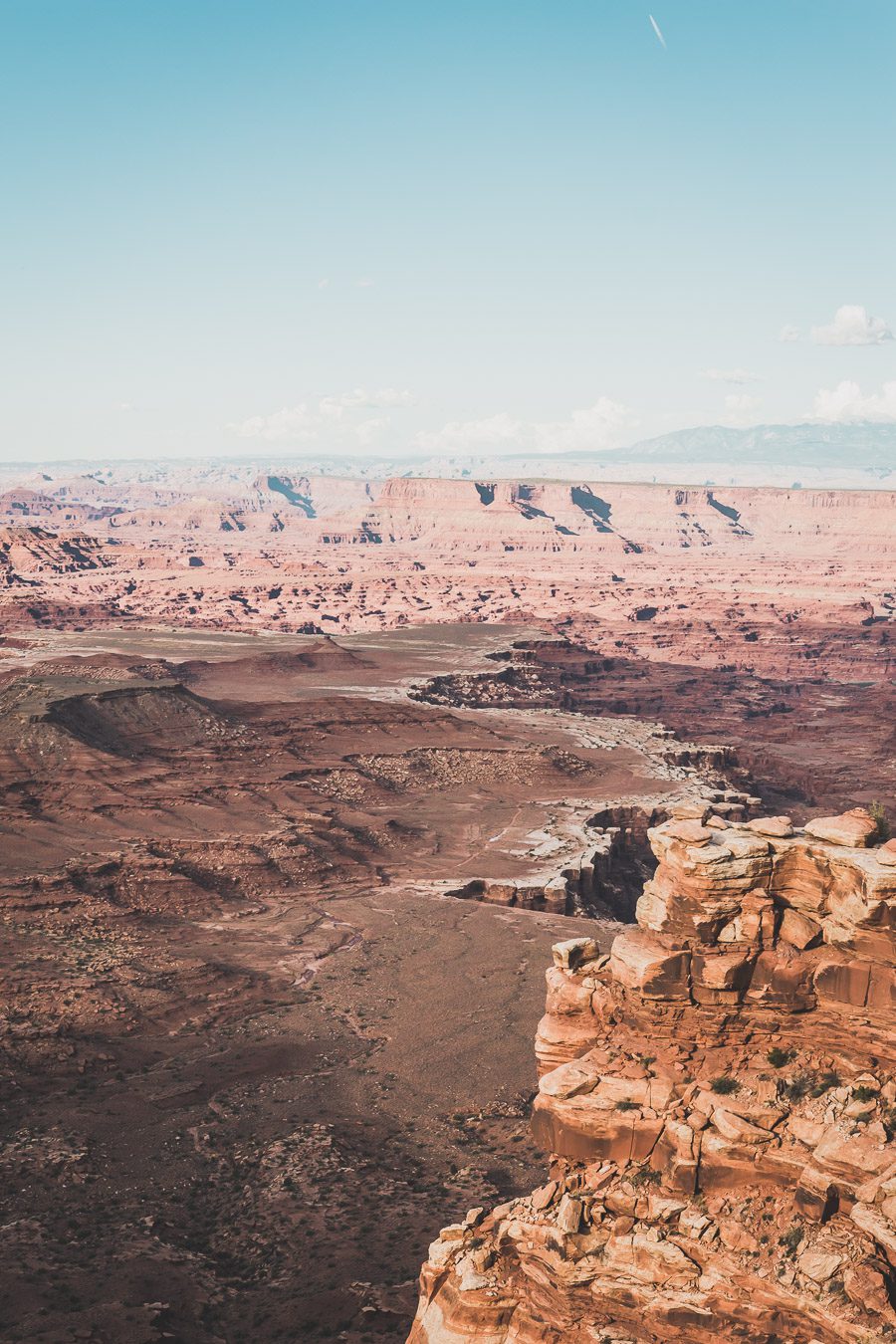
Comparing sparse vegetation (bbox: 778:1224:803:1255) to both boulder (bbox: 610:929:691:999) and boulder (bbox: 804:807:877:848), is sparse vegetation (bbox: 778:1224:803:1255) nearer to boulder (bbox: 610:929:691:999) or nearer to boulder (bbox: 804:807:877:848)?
boulder (bbox: 610:929:691:999)

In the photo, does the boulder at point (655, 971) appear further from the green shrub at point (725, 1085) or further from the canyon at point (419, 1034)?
the green shrub at point (725, 1085)

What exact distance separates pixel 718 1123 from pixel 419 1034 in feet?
77.1

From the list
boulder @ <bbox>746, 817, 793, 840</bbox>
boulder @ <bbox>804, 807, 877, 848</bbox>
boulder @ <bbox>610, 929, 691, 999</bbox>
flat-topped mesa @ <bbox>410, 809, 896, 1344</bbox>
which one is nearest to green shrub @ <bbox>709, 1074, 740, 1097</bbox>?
flat-topped mesa @ <bbox>410, 809, 896, 1344</bbox>

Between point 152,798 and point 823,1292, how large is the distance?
57.8 metres

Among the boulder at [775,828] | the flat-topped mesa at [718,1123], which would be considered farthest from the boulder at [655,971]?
the boulder at [775,828]

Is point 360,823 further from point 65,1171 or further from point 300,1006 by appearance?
point 65,1171

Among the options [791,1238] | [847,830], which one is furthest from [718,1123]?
[847,830]

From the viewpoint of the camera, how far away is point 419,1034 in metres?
39.6

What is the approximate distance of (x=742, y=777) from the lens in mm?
97688

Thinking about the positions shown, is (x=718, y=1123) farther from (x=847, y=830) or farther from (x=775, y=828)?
(x=847, y=830)

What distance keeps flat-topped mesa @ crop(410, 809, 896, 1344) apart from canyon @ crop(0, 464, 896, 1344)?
0.05 metres

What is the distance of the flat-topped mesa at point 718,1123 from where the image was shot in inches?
620

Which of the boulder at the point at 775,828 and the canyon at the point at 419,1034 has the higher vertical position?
the boulder at the point at 775,828

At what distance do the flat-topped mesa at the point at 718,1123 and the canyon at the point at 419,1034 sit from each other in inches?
2.1
